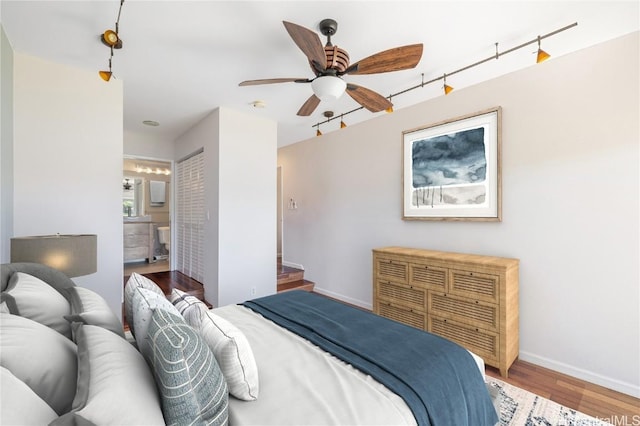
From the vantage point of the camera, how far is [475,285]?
244 cm

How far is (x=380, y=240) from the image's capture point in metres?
3.73

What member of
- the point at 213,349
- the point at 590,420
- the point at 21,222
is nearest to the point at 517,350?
the point at 590,420

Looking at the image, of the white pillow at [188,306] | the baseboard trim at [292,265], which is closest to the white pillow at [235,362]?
the white pillow at [188,306]

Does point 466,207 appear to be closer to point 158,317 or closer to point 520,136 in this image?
point 520,136

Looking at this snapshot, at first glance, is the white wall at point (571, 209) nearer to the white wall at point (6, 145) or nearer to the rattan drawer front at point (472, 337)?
the rattan drawer front at point (472, 337)

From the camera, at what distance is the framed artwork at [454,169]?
8.97 feet

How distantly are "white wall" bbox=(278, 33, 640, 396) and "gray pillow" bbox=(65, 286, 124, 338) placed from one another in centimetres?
294

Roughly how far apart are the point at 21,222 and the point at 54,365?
7.40 feet

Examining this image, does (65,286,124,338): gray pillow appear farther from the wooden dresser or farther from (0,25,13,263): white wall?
the wooden dresser

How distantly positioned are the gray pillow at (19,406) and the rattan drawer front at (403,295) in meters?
2.69

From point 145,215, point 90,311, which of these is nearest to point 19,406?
point 90,311

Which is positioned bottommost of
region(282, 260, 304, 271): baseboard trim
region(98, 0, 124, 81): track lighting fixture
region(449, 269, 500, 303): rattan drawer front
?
region(282, 260, 304, 271): baseboard trim

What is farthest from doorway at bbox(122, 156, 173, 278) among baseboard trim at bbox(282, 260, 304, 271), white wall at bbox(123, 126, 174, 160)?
baseboard trim at bbox(282, 260, 304, 271)

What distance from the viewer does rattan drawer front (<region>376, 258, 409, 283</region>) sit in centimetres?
292
